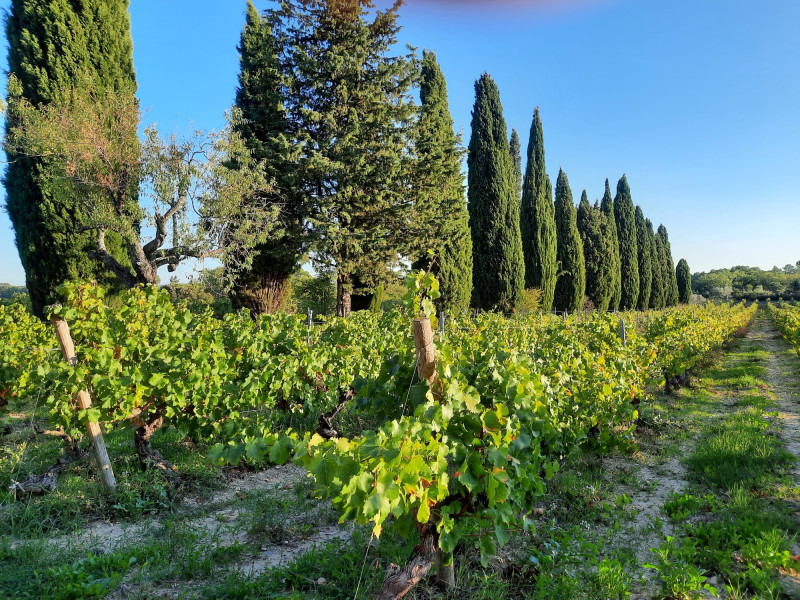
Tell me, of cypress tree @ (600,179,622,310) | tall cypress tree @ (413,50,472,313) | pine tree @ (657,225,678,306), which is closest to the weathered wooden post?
tall cypress tree @ (413,50,472,313)

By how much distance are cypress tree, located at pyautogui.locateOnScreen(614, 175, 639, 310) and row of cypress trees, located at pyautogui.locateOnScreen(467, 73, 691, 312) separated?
0.07 m

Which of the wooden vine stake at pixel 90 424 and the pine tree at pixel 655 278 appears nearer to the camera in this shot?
the wooden vine stake at pixel 90 424

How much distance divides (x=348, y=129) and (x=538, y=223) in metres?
13.8

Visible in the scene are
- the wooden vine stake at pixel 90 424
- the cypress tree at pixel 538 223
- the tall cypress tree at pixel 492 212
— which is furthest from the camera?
the cypress tree at pixel 538 223

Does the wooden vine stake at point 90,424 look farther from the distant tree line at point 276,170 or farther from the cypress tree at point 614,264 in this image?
the cypress tree at point 614,264

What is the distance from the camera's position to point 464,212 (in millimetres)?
17188

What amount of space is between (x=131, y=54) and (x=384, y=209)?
871 cm

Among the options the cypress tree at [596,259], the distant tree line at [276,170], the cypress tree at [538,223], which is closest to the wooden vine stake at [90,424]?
the distant tree line at [276,170]

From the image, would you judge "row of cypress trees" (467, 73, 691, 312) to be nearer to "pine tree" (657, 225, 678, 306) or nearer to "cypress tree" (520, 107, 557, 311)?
"cypress tree" (520, 107, 557, 311)

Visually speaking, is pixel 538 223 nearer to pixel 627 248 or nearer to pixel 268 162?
pixel 627 248

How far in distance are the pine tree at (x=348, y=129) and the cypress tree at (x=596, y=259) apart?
19144 millimetres

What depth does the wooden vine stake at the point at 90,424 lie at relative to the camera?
3.85 m

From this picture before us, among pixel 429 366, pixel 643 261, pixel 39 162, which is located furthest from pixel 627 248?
pixel 429 366

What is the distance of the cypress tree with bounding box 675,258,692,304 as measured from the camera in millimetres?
48622
